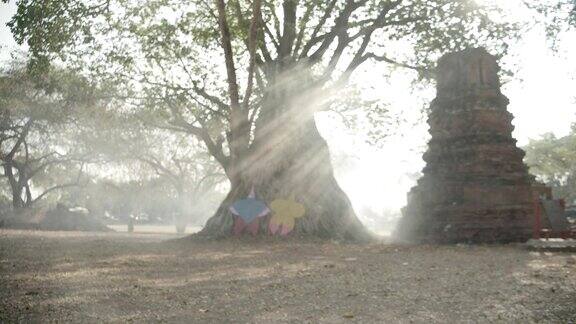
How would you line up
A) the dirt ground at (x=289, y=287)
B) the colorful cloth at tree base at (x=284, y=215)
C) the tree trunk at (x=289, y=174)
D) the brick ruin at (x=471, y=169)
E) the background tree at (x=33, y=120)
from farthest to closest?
the background tree at (x=33, y=120), the tree trunk at (x=289, y=174), the colorful cloth at tree base at (x=284, y=215), the brick ruin at (x=471, y=169), the dirt ground at (x=289, y=287)

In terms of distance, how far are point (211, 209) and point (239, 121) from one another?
214 feet

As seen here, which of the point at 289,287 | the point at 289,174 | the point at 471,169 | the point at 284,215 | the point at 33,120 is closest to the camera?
the point at 289,287

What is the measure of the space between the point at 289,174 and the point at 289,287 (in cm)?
991

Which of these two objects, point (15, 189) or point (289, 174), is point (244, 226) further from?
point (15, 189)

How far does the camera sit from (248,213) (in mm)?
15555

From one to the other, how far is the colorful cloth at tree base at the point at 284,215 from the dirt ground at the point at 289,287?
177 inches

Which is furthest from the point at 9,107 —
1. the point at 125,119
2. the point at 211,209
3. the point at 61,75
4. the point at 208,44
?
the point at 211,209

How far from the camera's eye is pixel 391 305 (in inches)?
215

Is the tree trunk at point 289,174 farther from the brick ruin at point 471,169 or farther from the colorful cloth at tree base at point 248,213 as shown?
the brick ruin at point 471,169

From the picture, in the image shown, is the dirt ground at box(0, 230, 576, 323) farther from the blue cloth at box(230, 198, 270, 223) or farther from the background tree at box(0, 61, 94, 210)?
the background tree at box(0, 61, 94, 210)

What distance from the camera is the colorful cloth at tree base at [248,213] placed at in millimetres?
15531

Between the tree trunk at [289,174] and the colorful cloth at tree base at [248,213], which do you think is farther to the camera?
the tree trunk at [289,174]

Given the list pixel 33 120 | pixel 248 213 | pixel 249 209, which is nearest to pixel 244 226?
pixel 248 213

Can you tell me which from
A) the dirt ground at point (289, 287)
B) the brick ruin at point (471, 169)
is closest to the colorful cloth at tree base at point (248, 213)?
the dirt ground at point (289, 287)
